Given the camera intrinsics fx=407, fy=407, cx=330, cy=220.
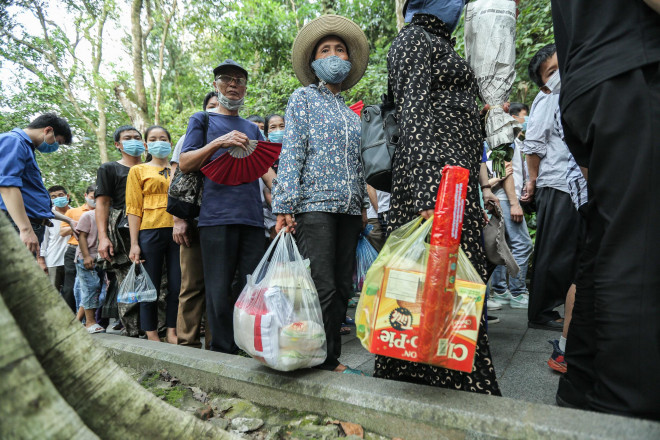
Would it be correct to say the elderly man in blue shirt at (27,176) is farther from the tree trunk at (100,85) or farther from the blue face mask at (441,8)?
the tree trunk at (100,85)

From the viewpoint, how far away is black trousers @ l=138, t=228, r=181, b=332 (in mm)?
3662

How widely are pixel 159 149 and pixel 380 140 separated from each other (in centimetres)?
287

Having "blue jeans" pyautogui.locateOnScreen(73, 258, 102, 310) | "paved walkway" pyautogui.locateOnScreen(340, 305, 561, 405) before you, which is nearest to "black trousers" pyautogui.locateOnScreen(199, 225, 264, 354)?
"paved walkway" pyautogui.locateOnScreen(340, 305, 561, 405)

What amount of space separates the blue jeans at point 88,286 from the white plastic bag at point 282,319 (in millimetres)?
3619

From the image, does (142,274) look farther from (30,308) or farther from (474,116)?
(474,116)

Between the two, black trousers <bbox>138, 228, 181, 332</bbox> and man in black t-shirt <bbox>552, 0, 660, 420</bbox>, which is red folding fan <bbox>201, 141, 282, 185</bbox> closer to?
black trousers <bbox>138, 228, 181, 332</bbox>

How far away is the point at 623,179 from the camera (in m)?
1.37

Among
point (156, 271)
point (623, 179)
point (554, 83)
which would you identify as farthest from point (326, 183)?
point (156, 271)

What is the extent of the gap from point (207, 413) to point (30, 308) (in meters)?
1.03

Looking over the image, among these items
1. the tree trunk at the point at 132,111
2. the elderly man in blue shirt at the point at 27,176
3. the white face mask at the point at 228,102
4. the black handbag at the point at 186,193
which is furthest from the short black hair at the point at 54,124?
the tree trunk at the point at 132,111

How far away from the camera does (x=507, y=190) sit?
14.5ft

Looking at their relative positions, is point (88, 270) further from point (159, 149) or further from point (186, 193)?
point (186, 193)

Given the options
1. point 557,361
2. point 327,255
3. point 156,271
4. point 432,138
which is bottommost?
point 557,361

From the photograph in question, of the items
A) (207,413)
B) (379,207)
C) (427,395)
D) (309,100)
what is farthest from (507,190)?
(207,413)
